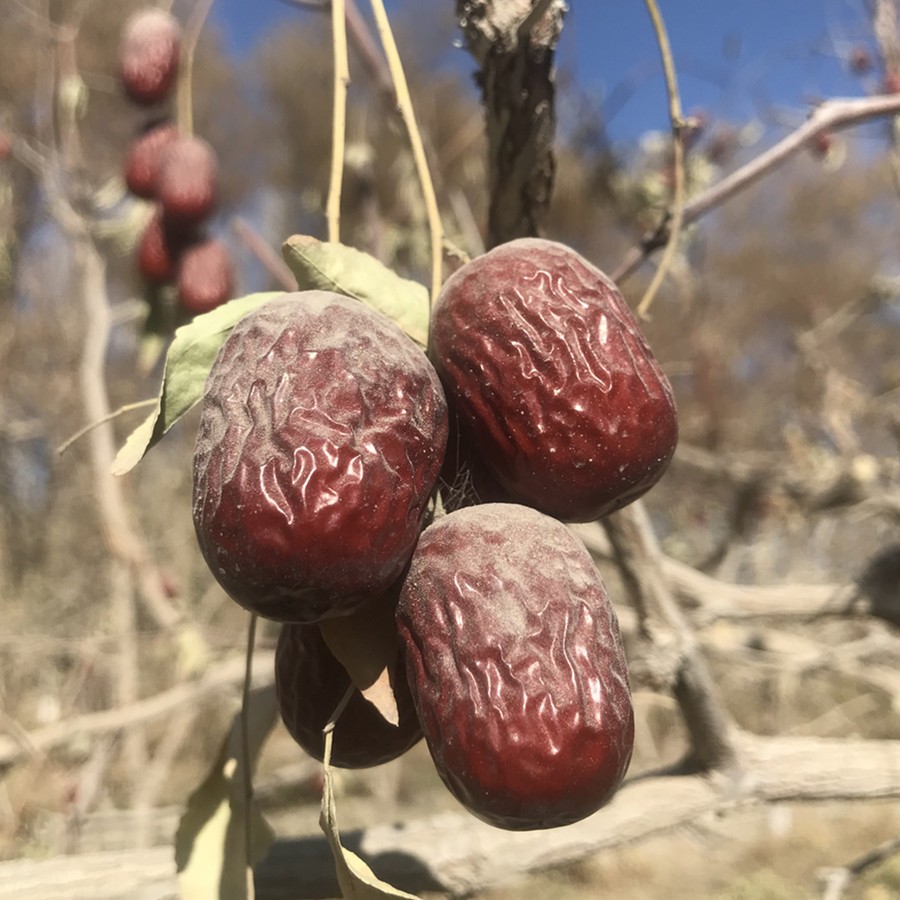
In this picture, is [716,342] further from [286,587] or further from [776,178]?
[286,587]

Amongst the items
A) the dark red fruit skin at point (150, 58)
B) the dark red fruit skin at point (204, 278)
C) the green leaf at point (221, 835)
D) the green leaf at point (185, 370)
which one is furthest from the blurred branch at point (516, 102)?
the dark red fruit skin at point (150, 58)

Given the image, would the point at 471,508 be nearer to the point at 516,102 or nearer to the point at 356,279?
the point at 356,279

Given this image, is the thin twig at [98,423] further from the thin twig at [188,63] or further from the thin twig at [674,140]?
the thin twig at [188,63]

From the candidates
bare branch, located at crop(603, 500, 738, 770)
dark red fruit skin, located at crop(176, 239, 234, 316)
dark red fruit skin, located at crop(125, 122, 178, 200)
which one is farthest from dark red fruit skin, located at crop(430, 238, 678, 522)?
dark red fruit skin, located at crop(125, 122, 178, 200)

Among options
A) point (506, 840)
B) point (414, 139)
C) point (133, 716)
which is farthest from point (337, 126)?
point (133, 716)

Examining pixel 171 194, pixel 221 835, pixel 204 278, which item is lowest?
pixel 221 835

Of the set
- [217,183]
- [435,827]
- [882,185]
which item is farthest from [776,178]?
[435,827]

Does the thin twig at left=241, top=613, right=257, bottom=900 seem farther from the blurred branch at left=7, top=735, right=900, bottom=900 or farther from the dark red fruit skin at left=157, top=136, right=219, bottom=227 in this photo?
the dark red fruit skin at left=157, top=136, right=219, bottom=227
